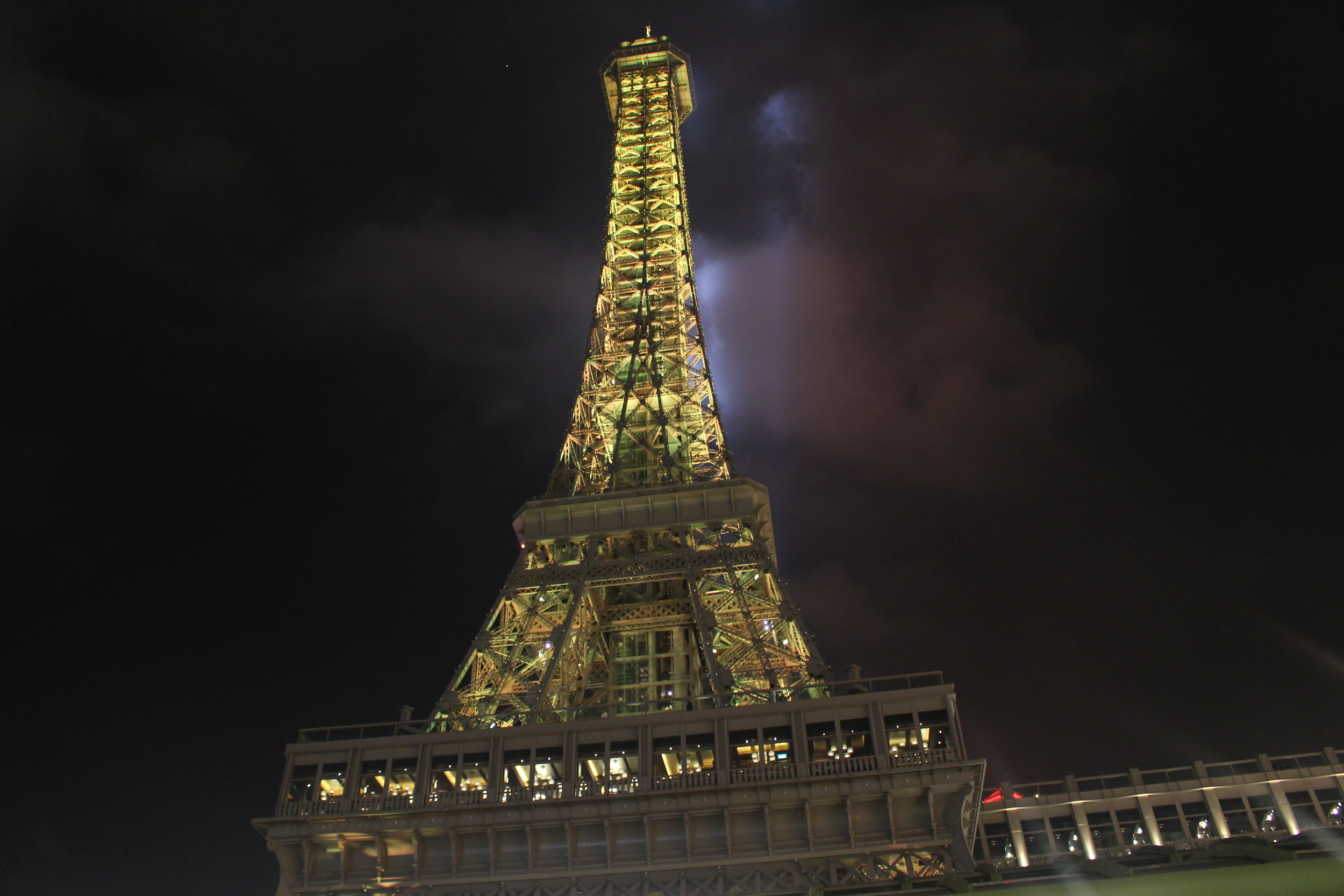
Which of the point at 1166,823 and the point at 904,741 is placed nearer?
the point at 904,741

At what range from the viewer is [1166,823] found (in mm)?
37906

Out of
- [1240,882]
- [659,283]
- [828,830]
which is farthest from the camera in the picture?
[659,283]

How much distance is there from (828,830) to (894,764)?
268 cm

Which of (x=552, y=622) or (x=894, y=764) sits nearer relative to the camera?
(x=894, y=764)

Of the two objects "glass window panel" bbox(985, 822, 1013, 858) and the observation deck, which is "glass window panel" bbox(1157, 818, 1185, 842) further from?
the observation deck

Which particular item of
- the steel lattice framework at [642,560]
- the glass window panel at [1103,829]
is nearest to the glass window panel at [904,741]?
the steel lattice framework at [642,560]

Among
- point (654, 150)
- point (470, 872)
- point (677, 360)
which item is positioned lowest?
point (470, 872)

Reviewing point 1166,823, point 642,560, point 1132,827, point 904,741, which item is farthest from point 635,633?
point 1166,823

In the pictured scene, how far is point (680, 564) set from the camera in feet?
127

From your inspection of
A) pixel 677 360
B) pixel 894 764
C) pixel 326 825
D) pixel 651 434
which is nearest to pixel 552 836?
pixel 326 825

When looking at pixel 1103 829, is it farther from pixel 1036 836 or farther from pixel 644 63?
pixel 644 63

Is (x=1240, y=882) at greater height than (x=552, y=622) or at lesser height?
lesser

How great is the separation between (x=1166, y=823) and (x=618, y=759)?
2516 centimetres

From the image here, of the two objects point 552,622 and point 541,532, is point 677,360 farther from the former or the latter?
point 552,622
